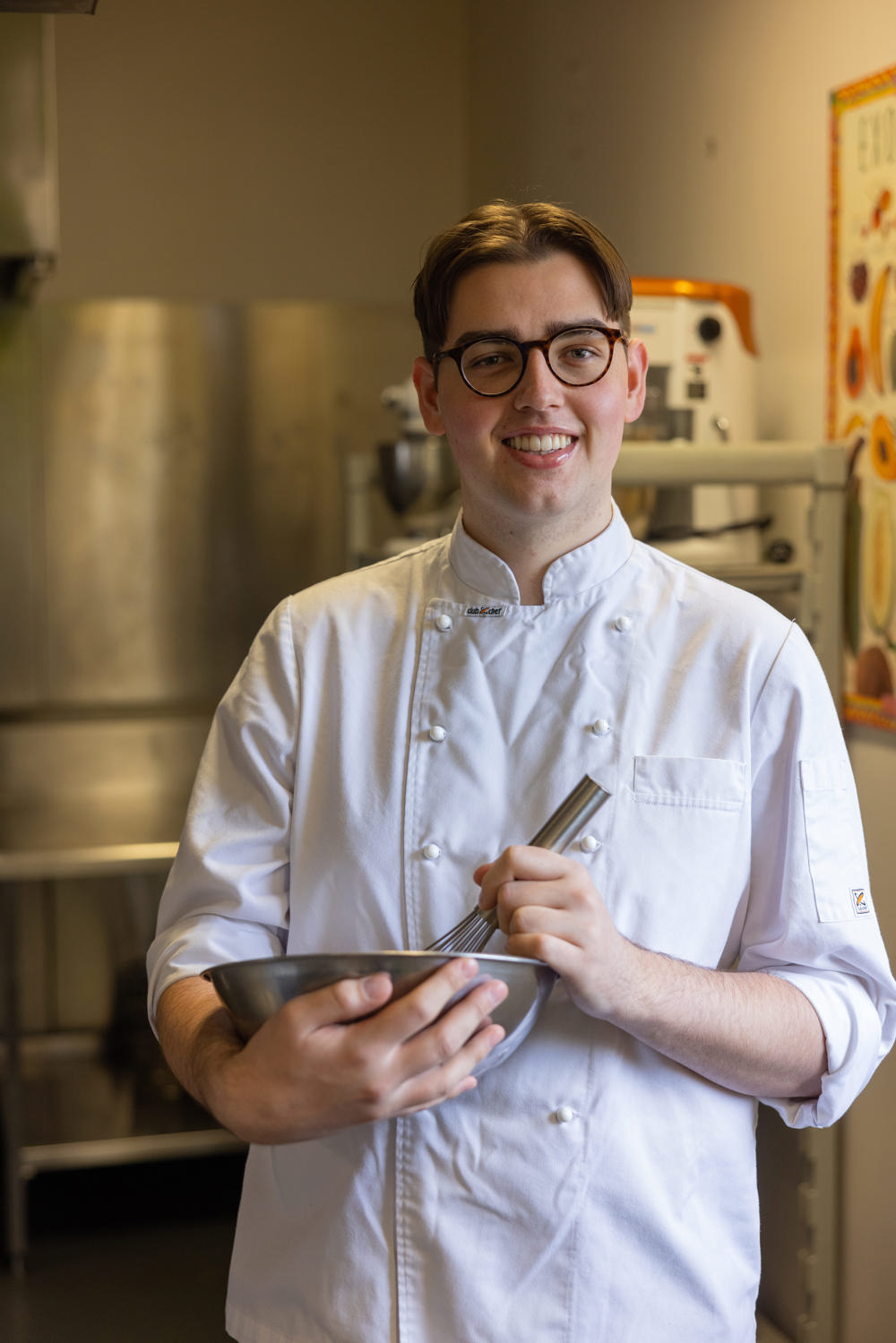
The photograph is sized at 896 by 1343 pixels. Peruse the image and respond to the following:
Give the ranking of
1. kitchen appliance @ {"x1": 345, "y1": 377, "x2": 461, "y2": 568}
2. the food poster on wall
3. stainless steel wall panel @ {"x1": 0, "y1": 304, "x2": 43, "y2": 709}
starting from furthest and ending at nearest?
stainless steel wall panel @ {"x1": 0, "y1": 304, "x2": 43, "y2": 709} → kitchen appliance @ {"x1": 345, "y1": 377, "x2": 461, "y2": 568} → the food poster on wall

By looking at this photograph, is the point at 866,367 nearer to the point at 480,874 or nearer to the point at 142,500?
the point at 480,874

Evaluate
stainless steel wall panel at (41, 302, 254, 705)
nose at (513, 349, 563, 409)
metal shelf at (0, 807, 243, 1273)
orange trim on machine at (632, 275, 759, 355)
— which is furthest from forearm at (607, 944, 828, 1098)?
stainless steel wall panel at (41, 302, 254, 705)

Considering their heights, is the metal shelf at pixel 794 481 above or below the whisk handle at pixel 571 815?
above

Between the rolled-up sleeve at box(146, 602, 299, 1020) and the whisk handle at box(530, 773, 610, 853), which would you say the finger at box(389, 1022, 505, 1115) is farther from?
the rolled-up sleeve at box(146, 602, 299, 1020)

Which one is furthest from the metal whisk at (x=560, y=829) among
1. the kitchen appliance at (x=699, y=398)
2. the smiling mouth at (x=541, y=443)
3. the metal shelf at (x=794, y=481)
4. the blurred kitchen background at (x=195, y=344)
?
the blurred kitchen background at (x=195, y=344)

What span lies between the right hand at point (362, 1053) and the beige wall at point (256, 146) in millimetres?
2970

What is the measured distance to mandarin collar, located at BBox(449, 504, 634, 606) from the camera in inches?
37.1

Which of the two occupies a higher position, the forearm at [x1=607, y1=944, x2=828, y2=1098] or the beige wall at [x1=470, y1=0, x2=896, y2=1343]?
the beige wall at [x1=470, y1=0, x2=896, y2=1343]

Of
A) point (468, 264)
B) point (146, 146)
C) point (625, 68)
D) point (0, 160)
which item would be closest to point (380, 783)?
point (468, 264)

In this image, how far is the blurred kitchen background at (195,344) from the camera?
2.19 metres

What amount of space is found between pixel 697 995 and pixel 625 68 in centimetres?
214

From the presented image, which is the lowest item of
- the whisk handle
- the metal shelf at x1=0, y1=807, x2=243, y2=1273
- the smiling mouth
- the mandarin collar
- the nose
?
the metal shelf at x1=0, y1=807, x2=243, y2=1273

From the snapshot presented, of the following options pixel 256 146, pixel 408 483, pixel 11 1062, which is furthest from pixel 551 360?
pixel 256 146

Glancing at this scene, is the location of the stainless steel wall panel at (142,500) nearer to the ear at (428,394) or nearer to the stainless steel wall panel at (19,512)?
the stainless steel wall panel at (19,512)
